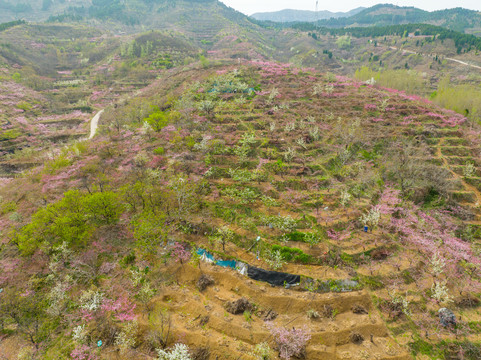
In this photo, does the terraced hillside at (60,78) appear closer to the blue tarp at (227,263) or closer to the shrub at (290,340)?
the blue tarp at (227,263)

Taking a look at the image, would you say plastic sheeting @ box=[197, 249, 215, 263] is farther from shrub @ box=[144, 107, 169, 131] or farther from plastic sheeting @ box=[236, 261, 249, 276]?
shrub @ box=[144, 107, 169, 131]

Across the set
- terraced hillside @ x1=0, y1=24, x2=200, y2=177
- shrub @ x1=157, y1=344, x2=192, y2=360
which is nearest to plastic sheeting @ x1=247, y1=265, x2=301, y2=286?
shrub @ x1=157, y1=344, x2=192, y2=360

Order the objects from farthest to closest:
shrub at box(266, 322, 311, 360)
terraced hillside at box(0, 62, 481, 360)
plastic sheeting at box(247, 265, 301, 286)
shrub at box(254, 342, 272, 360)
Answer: plastic sheeting at box(247, 265, 301, 286) < terraced hillside at box(0, 62, 481, 360) < shrub at box(266, 322, 311, 360) < shrub at box(254, 342, 272, 360)

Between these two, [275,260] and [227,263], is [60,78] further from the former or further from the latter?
[275,260]

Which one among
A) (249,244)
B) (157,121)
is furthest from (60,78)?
(249,244)

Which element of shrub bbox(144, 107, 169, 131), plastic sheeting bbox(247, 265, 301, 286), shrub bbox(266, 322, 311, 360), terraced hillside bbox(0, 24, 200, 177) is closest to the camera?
shrub bbox(266, 322, 311, 360)
